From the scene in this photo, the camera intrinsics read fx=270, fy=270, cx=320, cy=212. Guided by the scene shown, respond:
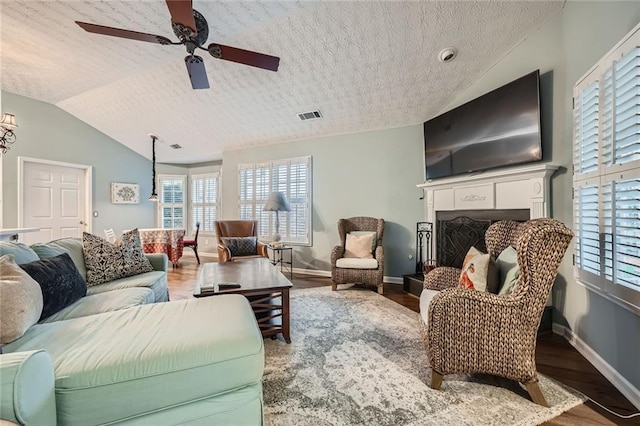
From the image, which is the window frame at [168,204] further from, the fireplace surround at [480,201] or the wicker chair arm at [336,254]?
the fireplace surround at [480,201]

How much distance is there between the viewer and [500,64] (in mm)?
3072

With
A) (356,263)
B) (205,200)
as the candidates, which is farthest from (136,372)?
(205,200)

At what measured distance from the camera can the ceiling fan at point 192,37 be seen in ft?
6.16

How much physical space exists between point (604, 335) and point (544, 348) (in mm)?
456

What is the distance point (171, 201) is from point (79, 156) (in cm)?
223

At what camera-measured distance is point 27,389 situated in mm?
875

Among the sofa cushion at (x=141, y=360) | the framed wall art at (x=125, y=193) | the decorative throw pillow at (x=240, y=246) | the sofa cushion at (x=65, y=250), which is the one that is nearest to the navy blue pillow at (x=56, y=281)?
the sofa cushion at (x=65, y=250)

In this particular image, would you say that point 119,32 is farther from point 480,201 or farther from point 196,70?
point 480,201

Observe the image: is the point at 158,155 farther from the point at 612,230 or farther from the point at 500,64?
the point at 612,230

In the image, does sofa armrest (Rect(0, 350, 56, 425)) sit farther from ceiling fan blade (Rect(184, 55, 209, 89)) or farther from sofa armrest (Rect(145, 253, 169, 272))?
ceiling fan blade (Rect(184, 55, 209, 89))

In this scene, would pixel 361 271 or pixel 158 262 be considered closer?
pixel 158 262

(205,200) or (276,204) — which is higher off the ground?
(205,200)

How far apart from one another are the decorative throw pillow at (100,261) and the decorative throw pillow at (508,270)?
3.19 meters

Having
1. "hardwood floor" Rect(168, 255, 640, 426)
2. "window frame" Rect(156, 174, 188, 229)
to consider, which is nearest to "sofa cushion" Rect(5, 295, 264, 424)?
"hardwood floor" Rect(168, 255, 640, 426)
